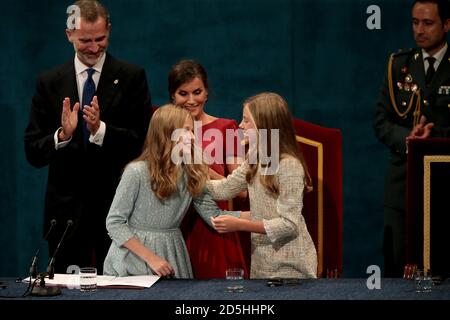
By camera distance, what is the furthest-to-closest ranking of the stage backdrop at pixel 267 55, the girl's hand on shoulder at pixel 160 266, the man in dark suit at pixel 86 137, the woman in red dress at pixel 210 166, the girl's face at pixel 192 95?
the stage backdrop at pixel 267 55 < the girl's face at pixel 192 95 < the man in dark suit at pixel 86 137 < the woman in red dress at pixel 210 166 < the girl's hand on shoulder at pixel 160 266

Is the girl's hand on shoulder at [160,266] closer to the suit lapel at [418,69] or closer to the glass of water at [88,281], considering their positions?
the glass of water at [88,281]

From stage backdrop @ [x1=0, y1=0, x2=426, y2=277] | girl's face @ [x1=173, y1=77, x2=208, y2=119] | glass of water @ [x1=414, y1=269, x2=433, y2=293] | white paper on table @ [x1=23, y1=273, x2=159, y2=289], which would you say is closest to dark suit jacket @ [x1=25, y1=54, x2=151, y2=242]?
girl's face @ [x1=173, y1=77, x2=208, y2=119]

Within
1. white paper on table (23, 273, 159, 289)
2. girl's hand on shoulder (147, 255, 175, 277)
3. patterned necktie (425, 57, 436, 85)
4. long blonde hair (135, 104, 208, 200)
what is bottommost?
white paper on table (23, 273, 159, 289)

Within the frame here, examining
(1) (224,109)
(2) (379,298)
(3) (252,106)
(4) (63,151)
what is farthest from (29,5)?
(2) (379,298)

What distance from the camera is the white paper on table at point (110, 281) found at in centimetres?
383

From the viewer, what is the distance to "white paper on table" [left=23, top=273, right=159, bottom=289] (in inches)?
151

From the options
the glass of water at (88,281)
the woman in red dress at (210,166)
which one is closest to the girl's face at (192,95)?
the woman in red dress at (210,166)

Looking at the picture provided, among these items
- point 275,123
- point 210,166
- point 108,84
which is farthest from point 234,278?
point 108,84

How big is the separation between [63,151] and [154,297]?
141cm

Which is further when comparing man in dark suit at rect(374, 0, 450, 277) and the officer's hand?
man in dark suit at rect(374, 0, 450, 277)

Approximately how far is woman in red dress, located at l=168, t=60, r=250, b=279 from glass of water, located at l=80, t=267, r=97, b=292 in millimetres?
885

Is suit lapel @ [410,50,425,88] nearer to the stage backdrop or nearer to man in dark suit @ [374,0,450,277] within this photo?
man in dark suit @ [374,0,450,277]

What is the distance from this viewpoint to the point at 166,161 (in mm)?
4320

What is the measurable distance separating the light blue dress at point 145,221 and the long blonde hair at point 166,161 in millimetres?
35
